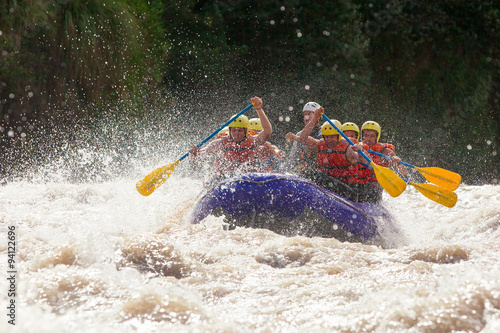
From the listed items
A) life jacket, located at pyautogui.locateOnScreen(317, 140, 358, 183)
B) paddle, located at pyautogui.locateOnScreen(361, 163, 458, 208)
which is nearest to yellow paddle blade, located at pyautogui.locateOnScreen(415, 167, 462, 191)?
paddle, located at pyautogui.locateOnScreen(361, 163, 458, 208)

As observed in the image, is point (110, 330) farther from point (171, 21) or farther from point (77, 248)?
point (171, 21)

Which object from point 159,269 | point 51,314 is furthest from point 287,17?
point 51,314

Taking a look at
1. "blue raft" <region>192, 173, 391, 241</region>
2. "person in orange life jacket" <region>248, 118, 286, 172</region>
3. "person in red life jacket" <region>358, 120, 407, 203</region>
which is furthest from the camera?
"person in orange life jacket" <region>248, 118, 286, 172</region>

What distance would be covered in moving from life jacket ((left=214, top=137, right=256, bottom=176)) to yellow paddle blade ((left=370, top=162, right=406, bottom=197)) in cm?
145

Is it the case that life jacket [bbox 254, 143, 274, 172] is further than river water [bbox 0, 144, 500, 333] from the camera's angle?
Yes

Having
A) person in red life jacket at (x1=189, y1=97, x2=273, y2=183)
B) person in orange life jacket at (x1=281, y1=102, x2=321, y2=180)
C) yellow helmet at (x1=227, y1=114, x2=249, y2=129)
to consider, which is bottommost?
person in orange life jacket at (x1=281, y1=102, x2=321, y2=180)

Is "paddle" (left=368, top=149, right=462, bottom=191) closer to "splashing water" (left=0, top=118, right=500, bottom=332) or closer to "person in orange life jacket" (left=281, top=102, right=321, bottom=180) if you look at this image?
"splashing water" (left=0, top=118, right=500, bottom=332)

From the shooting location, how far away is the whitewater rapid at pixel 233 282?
8.84 feet

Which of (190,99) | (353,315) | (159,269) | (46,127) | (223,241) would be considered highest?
(190,99)

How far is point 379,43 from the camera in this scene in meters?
13.9

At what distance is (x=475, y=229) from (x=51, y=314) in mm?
4745

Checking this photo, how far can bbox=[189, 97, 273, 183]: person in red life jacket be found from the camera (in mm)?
6332

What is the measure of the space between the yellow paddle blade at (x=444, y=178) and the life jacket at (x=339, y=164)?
2.27ft

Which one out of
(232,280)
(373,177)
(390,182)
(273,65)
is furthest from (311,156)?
(273,65)
